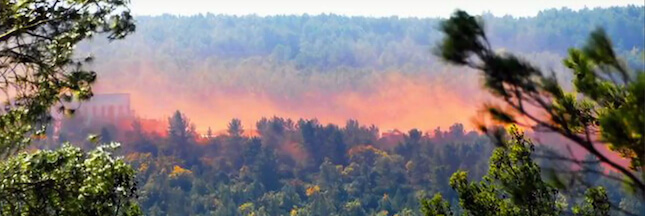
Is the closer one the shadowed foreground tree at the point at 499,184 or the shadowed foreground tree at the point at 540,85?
the shadowed foreground tree at the point at 540,85

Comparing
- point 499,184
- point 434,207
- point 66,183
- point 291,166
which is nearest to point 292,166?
point 291,166

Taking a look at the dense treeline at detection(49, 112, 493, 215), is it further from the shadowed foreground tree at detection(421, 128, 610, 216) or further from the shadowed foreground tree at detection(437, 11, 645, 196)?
the shadowed foreground tree at detection(437, 11, 645, 196)

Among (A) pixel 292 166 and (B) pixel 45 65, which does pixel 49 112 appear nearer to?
(B) pixel 45 65

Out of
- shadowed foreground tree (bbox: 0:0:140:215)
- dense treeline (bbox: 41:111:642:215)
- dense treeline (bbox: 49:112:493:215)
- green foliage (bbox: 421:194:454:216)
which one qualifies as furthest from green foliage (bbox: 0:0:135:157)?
dense treeline (bbox: 49:112:493:215)

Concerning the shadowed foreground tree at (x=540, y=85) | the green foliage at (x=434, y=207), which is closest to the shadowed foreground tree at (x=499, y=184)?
the green foliage at (x=434, y=207)

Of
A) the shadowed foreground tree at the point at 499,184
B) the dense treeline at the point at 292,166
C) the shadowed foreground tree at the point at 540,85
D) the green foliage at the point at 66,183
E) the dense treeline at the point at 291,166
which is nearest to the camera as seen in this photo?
the shadowed foreground tree at the point at 540,85

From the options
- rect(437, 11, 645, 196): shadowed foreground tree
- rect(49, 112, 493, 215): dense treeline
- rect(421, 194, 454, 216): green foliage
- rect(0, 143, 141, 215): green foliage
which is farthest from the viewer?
rect(49, 112, 493, 215): dense treeline

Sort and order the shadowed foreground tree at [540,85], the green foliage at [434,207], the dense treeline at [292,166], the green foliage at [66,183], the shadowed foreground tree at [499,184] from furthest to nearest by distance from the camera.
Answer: the dense treeline at [292,166]
the green foliage at [434,207]
the shadowed foreground tree at [499,184]
the green foliage at [66,183]
the shadowed foreground tree at [540,85]

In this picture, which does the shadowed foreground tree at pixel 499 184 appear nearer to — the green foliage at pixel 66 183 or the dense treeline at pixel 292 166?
the green foliage at pixel 66 183
